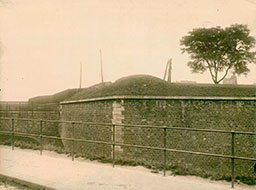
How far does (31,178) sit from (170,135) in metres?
10.1

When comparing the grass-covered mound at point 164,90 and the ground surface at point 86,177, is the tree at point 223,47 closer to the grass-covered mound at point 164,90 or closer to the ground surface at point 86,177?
the grass-covered mound at point 164,90

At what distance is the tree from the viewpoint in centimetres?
3081

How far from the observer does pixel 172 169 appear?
1375 centimetres

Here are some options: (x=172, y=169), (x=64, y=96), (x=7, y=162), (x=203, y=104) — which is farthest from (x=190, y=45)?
(x=7, y=162)

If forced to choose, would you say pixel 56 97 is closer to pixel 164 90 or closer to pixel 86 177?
pixel 164 90

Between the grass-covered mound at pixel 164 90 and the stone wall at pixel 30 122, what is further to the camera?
the stone wall at pixel 30 122

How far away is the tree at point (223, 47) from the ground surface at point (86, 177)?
1063 inches

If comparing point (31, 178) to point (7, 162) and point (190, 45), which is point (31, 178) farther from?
point (190, 45)

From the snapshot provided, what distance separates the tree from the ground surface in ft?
88.6

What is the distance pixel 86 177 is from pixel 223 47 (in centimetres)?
2841

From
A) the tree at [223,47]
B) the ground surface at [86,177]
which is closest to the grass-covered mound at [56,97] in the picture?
the tree at [223,47]

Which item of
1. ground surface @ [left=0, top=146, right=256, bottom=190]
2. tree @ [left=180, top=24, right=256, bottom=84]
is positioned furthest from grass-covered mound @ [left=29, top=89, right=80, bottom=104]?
ground surface @ [left=0, top=146, right=256, bottom=190]

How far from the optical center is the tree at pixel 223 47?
30.8 m

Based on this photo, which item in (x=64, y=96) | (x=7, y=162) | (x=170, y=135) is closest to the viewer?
(x=7, y=162)
